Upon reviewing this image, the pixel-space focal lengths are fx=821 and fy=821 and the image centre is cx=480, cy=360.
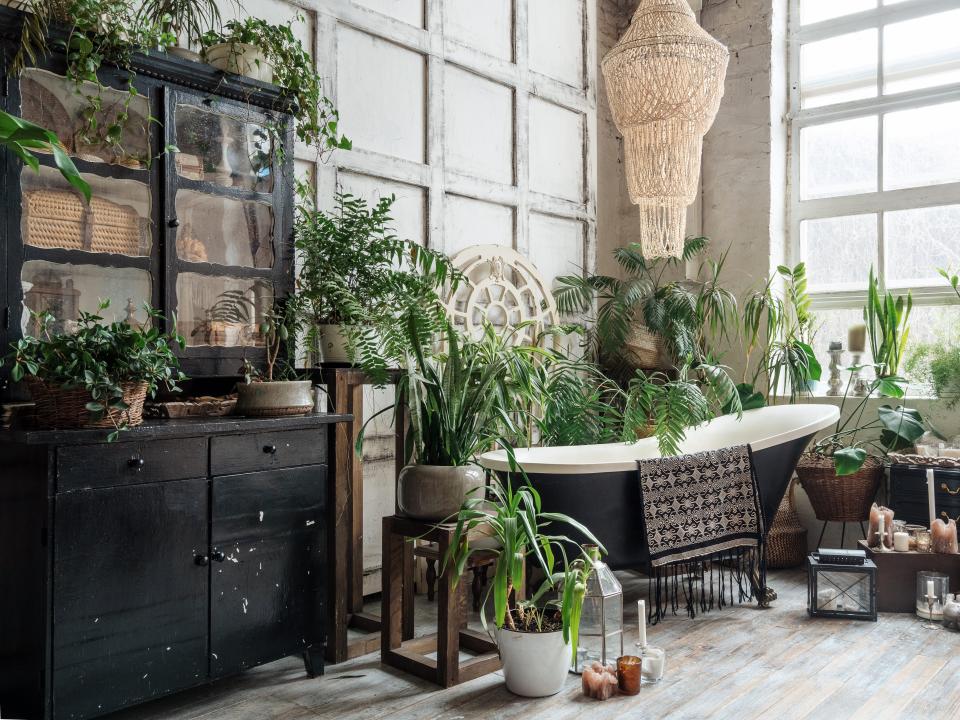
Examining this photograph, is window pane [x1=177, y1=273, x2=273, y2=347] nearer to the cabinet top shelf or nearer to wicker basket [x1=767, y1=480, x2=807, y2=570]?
the cabinet top shelf

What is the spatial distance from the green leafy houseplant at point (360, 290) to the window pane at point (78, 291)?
0.67 m

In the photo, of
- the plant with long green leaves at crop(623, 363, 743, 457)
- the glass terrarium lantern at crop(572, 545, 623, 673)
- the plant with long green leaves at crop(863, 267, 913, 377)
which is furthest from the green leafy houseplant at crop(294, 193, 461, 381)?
the plant with long green leaves at crop(863, 267, 913, 377)

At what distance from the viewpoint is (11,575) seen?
7.80 feet

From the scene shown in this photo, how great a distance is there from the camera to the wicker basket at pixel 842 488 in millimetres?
4566

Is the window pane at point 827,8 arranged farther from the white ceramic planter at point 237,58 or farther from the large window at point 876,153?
the white ceramic planter at point 237,58

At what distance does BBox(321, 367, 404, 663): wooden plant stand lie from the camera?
3.13 m

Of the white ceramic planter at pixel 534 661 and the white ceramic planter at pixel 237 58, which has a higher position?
the white ceramic planter at pixel 237 58

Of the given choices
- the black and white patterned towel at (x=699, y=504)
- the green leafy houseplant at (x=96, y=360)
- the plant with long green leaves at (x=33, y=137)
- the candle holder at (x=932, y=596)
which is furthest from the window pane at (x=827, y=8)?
the plant with long green leaves at (x=33, y=137)

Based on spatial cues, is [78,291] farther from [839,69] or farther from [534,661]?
[839,69]

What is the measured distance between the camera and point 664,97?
11.6 feet

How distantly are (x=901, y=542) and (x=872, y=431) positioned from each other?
1223mm

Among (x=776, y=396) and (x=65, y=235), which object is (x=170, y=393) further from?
(x=776, y=396)

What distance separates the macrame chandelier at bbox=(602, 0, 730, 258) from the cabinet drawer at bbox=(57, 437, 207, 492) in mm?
2274

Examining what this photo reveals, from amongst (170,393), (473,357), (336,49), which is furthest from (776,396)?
(170,393)
